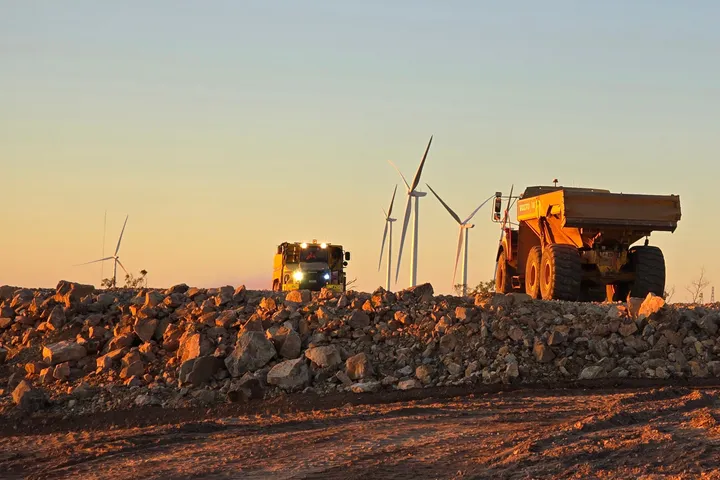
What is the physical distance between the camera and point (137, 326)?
20438 mm

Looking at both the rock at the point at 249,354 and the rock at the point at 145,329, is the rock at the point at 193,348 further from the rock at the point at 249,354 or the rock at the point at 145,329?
the rock at the point at 145,329

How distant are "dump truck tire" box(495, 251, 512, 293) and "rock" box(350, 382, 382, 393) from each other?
1226 cm

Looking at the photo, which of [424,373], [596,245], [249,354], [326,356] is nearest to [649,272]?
[596,245]

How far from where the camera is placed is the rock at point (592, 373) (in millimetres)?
17641

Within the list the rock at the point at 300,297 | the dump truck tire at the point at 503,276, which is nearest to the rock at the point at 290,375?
the rock at the point at 300,297

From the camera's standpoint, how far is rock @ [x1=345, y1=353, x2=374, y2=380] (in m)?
17.6

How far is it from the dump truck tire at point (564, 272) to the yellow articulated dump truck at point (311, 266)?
12277 millimetres

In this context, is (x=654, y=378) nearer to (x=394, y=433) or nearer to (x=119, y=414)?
(x=394, y=433)

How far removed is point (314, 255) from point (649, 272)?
1427 cm

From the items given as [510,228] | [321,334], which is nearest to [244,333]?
[321,334]

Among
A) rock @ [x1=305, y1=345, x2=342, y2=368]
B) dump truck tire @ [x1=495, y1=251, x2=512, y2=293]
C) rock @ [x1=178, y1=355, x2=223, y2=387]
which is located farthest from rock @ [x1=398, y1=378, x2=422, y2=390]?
dump truck tire @ [x1=495, y1=251, x2=512, y2=293]

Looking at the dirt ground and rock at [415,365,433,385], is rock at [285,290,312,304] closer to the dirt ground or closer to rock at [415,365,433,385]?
rock at [415,365,433,385]

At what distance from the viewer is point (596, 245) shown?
24.2m

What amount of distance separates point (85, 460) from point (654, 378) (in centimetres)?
1033
